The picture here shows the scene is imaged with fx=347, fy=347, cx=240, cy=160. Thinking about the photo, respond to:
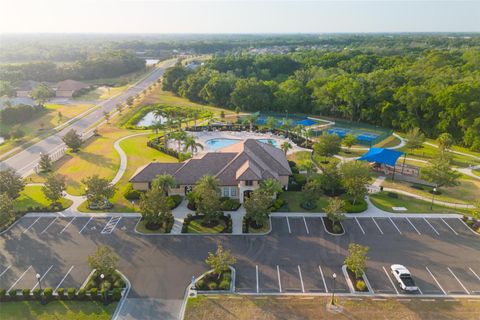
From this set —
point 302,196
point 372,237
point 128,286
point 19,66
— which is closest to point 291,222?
point 302,196

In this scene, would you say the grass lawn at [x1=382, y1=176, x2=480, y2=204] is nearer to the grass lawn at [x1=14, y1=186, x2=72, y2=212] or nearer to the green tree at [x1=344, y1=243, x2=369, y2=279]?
the green tree at [x1=344, y1=243, x2=369, y2=279]

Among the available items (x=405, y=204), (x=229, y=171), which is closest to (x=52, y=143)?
(x=229, y=171)

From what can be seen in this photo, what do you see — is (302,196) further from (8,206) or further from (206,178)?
(8,206)

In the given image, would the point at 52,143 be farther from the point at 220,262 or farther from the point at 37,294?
the point at 220,262

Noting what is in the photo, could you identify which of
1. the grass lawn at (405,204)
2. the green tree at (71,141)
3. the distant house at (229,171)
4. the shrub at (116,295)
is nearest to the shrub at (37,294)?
the shrub at (116,295)

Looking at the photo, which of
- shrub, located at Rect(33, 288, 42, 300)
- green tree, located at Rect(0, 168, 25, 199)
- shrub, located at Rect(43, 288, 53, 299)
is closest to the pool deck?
green tree, located at Rect(0, 168, 25, 199)

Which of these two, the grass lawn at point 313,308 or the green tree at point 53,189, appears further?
the green tree at point 53,189

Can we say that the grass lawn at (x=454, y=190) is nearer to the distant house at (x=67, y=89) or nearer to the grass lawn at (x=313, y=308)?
the grass lawn at (x=313, y=308)
